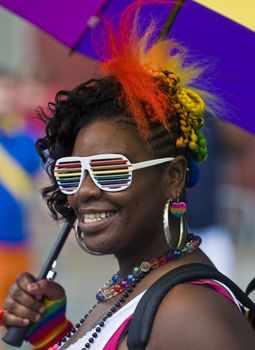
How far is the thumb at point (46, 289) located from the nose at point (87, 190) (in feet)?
2.00

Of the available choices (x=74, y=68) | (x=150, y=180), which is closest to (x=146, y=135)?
(x=150, y=180)

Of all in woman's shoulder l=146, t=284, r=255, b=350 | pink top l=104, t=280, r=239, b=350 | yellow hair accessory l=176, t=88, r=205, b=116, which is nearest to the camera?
woman's shoulder l=146, t=284, r=255, b=350

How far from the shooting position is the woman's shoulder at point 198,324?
2.22m

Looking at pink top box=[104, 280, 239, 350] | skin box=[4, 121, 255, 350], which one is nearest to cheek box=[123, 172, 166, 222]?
skin box=[4, 121, 255, 350]

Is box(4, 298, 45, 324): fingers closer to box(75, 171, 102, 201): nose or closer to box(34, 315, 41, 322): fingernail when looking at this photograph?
box(34, 315, 41, 322): fingernail

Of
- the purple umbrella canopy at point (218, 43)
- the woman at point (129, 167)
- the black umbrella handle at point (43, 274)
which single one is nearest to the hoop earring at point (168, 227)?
the woman at point (129, 167)

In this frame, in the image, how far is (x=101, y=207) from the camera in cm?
260

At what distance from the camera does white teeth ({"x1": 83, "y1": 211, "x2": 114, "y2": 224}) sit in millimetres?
2607

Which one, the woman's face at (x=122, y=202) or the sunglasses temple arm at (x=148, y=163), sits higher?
the sunglasses temple arm at (x=148, y=163)

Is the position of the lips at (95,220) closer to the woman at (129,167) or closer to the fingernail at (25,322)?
the woman at (129,167)

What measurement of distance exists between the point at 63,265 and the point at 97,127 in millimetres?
5523

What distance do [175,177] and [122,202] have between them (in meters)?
0.21

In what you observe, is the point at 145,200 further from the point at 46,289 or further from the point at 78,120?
the point at 46,289

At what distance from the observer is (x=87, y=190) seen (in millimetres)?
2621
